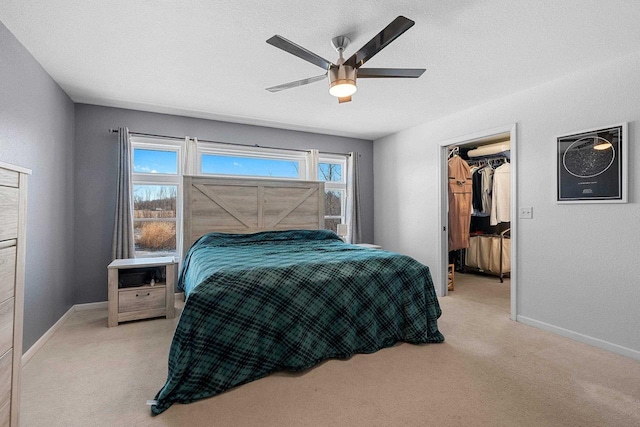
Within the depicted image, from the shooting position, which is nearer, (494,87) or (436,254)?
(494,87)

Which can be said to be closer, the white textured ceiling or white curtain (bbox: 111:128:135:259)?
the white textured ceiling

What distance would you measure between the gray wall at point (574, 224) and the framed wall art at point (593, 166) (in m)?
0.05

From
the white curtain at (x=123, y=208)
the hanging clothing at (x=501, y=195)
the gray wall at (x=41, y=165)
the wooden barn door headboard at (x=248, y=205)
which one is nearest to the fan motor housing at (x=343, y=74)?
the gray wall at (x=41, y=165)

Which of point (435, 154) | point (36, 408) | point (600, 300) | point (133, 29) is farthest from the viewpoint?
point (435, 154)

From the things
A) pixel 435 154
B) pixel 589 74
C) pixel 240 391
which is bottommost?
pixel 240 391

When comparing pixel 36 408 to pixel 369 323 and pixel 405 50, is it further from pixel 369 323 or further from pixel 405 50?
pixel 405 50

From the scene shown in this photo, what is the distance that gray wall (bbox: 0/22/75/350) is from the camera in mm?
2238


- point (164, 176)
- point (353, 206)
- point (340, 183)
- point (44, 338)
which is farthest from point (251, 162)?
point (44, 338)

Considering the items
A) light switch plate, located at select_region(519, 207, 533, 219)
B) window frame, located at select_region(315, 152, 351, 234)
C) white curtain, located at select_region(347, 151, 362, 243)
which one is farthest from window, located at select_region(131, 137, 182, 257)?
light switch plate, located at select_region(519, 207, 533, 219)

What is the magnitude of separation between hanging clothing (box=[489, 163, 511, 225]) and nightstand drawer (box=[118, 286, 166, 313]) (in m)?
4.93

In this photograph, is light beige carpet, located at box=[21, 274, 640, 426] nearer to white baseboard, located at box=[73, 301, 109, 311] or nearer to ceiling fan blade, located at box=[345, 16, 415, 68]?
white baseboard, located at box=[73, 301, 109, 311]

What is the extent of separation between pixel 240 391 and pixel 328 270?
1.00 meters

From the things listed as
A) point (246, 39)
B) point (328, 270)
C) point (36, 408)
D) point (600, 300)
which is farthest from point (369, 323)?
point (246, 39)

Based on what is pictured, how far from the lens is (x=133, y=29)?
7.12 feet
